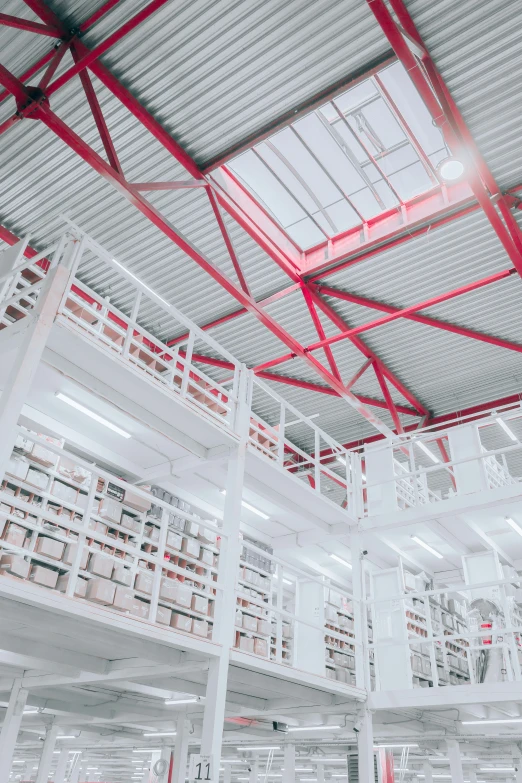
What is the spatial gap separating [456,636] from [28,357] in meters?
7.49

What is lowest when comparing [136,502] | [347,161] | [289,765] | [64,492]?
[289,765]

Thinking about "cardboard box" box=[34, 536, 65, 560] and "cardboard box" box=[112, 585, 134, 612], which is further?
"cardboard box" box=[34, 536, 65, 560]

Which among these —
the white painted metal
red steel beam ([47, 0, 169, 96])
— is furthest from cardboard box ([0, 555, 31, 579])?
the white painted metal

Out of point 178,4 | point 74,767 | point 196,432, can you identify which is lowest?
point 74,767

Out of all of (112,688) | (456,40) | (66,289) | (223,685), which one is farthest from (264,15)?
(112,688)

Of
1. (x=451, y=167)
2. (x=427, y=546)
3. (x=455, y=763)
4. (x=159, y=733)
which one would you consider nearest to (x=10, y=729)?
(x=159, y=733)

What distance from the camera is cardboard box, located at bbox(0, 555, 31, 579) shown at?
753 cm

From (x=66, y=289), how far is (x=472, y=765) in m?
23.7

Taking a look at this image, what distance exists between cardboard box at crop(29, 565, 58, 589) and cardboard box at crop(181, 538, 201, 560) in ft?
8.65

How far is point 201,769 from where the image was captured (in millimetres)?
6863

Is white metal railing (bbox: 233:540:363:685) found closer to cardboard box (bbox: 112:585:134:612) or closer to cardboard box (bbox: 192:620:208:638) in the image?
cardboard box (bbox: 192:620:208:638)

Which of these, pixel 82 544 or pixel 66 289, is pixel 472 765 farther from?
pixel 66 289

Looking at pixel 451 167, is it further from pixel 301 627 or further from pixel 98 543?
pixel 301 627

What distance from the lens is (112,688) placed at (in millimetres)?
10961
